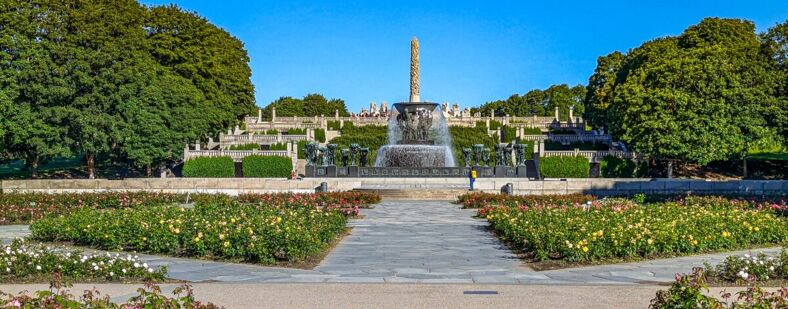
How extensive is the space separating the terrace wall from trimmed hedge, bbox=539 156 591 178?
44.7 ft

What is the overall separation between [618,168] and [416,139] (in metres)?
12.9

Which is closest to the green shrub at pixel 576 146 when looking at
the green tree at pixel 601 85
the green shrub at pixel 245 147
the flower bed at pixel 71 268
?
the green tree at pixel 601 85

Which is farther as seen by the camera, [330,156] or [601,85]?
[601,85]

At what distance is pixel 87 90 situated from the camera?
143 ft

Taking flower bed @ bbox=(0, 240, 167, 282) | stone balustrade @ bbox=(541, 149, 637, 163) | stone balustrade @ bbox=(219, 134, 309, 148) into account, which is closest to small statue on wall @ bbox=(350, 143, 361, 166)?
stone balustrade @ bbox=(541, 149, 637, 163)

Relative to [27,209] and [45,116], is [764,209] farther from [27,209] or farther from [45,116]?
[45,116]

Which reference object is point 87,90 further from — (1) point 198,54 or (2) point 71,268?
(2) point 71,268

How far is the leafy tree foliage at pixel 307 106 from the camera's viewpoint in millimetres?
128875

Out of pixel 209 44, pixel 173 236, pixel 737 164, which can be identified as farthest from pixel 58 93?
pixel 737 164

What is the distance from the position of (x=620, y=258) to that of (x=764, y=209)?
32.8 feet

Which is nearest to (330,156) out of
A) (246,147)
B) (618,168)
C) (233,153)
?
(233,153)

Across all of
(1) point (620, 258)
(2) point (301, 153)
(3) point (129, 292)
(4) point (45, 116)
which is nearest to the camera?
(3) point (129, 292)

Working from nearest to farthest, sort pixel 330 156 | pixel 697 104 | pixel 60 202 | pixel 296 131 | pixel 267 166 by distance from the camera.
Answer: pixel 60 202 → pixel 330 156 → pixel 697 104 → pixel 267 166 → pixel 296 131

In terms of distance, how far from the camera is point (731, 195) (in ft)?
103
